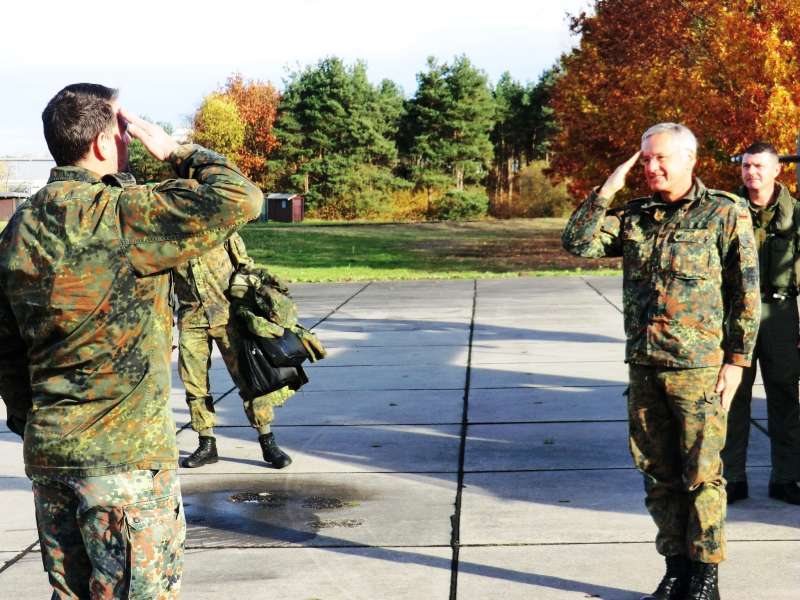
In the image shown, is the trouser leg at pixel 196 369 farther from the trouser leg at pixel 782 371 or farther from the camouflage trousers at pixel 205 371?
the trouser leg at pixel 782 371

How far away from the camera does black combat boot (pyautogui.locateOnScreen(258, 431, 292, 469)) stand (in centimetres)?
705

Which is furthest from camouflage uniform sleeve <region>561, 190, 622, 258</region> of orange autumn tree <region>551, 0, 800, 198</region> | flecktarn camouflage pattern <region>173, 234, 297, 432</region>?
orange autumn tree <region>551, 0, 800, 198</region>

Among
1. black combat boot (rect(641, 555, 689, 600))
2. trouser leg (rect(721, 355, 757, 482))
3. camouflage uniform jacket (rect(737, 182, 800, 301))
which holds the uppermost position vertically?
camouflage uniform jacket (rect(737, 182, 800, 301))

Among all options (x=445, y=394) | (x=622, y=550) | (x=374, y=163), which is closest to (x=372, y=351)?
(x=445, y=394)

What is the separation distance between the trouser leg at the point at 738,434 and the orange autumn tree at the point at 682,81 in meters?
12.6

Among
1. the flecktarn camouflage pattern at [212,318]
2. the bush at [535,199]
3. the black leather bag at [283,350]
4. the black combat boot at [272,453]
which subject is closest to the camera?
the black leather bag at [283,350]

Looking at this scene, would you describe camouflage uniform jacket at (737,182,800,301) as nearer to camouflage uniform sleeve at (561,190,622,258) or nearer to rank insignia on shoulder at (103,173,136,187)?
camouflage uniform sleeve at (561,190,622,258)

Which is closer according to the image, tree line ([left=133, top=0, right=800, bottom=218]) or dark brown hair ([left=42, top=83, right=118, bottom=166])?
dark brown hair ([left=42, top=83, right=118, bottom=166])

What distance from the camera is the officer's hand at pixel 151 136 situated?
3.04 meters

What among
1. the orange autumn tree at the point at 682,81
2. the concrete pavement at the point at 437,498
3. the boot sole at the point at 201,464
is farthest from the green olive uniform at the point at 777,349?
the orange autumn tree at the point at 682,81

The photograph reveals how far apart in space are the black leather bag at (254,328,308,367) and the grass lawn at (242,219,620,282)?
16.1 metres

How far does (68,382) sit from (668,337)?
249cm

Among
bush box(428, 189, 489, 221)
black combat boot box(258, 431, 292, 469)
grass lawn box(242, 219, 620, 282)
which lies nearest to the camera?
black combat boot box(258, 431, 292, 469)

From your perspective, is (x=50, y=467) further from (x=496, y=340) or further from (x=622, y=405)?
(x=496, y=340)
